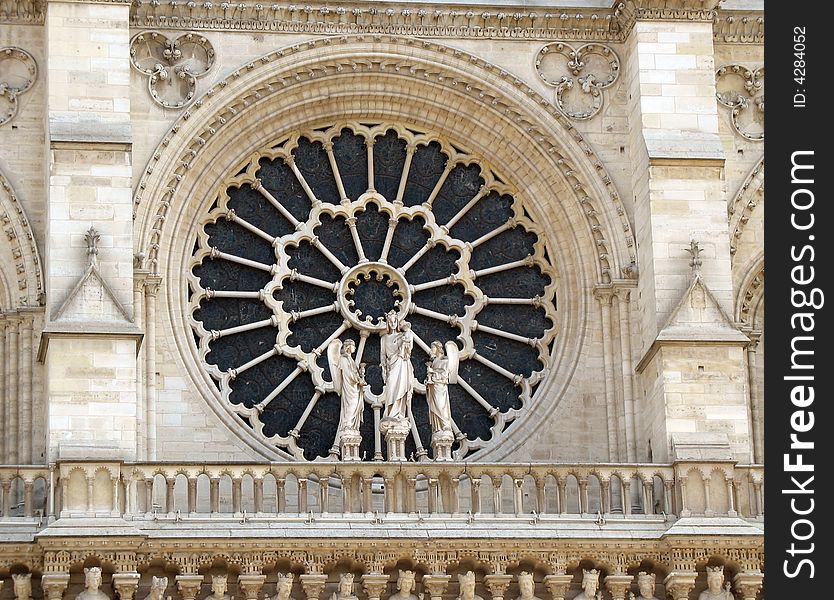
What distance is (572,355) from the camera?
26109 mm

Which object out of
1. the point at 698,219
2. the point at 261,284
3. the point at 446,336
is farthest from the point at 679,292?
the point at 261,284

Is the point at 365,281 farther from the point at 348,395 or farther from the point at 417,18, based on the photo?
the point at 417,18

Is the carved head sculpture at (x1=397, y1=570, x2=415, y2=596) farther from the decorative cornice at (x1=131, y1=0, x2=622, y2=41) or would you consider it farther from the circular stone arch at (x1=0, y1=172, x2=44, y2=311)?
the decorative cornice at (x1=131, y1=0, x2=622, y2=41)

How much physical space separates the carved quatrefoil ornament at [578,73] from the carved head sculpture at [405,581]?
530 centimetres

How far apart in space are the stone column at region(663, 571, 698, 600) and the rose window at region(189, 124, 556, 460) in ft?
8.82

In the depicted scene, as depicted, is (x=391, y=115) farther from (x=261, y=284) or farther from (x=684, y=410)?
(x=684, y=410)

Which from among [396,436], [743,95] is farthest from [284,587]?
[743,95]

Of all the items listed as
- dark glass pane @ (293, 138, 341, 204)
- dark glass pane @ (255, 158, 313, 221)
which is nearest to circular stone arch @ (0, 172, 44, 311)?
dark glass pane @ (255, 158, 313, 221)

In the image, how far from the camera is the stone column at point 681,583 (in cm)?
2377

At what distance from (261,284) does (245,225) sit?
2.00 feet

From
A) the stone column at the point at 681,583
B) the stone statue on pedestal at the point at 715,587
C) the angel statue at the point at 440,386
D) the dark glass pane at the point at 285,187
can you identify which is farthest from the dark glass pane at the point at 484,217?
the stone statue on pedestal at the point at 715,587

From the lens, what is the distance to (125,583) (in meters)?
23.1

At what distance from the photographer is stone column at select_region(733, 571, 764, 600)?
23.8 meters

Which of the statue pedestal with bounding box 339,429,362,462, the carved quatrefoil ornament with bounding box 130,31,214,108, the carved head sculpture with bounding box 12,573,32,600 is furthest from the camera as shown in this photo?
the carved quatrefoil ornament with bounding box 130,31,214,108
